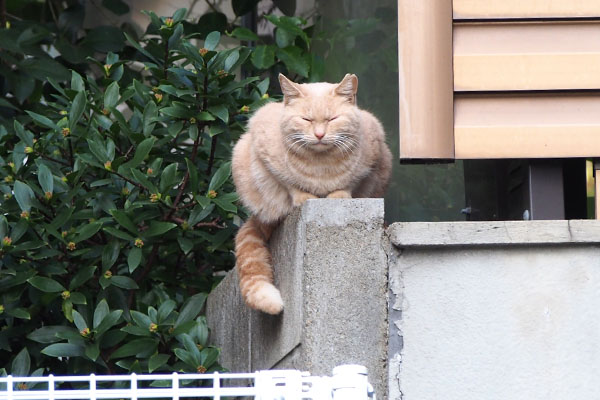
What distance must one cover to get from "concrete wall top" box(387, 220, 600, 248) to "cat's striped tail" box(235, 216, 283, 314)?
477mm

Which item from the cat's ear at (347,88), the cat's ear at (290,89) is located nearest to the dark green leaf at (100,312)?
the cat's ear at (290,89)

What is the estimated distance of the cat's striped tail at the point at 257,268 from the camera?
2.82m

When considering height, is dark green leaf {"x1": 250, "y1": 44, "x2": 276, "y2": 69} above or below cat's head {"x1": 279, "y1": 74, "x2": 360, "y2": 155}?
above

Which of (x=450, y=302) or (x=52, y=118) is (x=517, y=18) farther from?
(x=52, y=118)

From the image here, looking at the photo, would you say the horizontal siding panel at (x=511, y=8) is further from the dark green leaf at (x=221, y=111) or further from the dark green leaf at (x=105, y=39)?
the dark green leaf at (x=105, y=39)

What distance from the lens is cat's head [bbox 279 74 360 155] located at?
2938 mm

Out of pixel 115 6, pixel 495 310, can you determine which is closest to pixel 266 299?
pixel 495 310

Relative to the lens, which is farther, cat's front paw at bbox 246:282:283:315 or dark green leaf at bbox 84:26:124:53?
dark green leaf at bbox 84:26:124:53

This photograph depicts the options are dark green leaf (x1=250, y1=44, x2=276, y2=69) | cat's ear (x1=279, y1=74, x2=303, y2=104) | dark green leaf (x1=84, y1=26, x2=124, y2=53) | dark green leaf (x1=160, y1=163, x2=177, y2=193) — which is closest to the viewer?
cat's ear (x1=279, y1=74, x2=303, y2=104)

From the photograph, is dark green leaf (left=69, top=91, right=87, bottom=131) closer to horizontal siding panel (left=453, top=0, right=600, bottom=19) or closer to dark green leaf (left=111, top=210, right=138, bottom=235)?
dark green leaf (left=111, top=210, right=138, bottom=235)

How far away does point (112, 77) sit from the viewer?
4.39 m

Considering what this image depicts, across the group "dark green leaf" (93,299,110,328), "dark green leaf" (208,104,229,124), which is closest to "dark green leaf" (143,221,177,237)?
"dark green leaf" (93,299,110,328)

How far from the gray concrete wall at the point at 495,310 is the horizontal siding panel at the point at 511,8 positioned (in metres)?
0.74

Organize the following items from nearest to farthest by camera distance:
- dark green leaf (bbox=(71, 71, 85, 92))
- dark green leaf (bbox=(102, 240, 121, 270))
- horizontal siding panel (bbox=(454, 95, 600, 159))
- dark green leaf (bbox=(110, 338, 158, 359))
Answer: horizontal siding panel (bbox=(454, 95, 600, 159)), dark green leaf (bbox=(110, 338, 158, 359)), dark green leaf (bbox=(102, 240, 121, 270)), dark green leaf (bbox=(71, 71, 85, 92))
